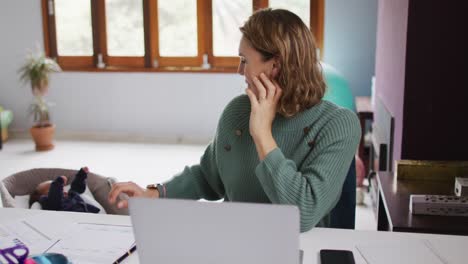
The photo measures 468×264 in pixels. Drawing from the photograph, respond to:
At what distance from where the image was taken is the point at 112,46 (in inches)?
219

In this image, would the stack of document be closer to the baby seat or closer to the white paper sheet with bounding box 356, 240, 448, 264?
the white paper sheet with bounding box 356, 240, 448, 264

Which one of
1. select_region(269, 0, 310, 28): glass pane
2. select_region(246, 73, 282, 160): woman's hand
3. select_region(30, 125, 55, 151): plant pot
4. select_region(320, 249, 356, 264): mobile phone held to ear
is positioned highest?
select_region(269, 0, 310, 28): glass pane

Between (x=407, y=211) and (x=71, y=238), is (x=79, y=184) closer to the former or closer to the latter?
(x=71, y=238)

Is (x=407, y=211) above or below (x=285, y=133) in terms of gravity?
below

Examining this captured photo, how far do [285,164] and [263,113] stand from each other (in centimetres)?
15

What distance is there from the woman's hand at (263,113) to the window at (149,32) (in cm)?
379

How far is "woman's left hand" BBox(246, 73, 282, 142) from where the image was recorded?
1451 mm

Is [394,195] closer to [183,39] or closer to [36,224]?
[36,224]

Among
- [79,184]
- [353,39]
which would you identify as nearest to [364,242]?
[79,184]

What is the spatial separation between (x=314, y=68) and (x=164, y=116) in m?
4.07

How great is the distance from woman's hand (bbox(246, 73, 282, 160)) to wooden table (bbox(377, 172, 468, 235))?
1.89 feet

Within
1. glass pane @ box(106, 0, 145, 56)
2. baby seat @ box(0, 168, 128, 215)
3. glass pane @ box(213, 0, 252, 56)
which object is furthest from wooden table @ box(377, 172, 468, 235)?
glass pane @ box(106, 0, 145, 56)

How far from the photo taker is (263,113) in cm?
146

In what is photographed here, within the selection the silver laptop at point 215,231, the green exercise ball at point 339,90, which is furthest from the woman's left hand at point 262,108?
the green exercise ball at point 339,90
